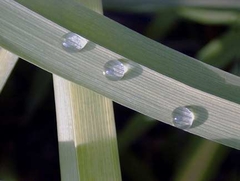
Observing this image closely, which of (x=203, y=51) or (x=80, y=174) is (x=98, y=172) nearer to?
(x=80, y=174)

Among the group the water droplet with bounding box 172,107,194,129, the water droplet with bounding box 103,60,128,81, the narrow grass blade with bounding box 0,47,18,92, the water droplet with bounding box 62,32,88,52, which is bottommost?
the water droplet with bounding box 172,107,194,129

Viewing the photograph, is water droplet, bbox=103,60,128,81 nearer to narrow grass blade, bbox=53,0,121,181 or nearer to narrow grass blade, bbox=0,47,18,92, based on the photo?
narrow grass blade, bbox=53,0,121,181

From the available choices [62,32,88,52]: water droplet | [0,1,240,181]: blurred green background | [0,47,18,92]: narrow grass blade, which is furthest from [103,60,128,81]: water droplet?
[0,1,240,181]: blurred green background

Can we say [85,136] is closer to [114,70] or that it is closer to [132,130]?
[114,70]

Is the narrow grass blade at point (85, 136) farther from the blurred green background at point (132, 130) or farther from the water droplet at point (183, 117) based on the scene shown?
the blurred green background at point (132, 130)

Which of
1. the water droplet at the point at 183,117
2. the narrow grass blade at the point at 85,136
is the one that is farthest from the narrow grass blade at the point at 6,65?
the water droplet at the point at 183,117

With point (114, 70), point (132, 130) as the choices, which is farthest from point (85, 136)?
point (132, 130)
